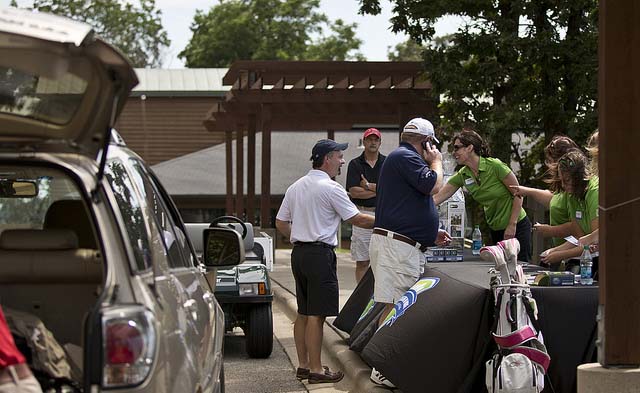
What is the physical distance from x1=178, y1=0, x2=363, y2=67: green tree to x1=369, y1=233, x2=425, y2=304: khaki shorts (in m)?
69.2

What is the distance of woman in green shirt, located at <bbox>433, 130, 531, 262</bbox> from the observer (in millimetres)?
10094

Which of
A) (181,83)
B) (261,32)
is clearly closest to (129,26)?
(261,32)

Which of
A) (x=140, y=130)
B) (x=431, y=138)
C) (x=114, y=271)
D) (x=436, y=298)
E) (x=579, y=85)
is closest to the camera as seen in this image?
(x=114, y=271)

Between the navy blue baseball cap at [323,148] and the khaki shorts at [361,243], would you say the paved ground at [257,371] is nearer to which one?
the khaki shorts at [361,243]

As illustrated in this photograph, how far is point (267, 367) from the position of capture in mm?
10578

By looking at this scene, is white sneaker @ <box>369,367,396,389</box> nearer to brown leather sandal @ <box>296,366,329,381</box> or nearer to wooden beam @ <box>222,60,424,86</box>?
brown leather sandal @ <box>296,366,329,381</box>

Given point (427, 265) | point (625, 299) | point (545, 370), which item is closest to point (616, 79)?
point (625, 299)

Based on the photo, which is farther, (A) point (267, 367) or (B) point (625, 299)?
(A) point (267, 367)

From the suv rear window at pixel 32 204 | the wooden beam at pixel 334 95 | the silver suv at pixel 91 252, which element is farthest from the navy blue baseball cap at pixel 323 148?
the wooden beam at pixel 334 95

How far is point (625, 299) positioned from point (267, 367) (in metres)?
4.79

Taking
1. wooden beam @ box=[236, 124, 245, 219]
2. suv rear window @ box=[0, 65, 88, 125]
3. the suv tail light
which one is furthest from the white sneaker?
wooden beam @ box=[236, 124, 245, 219]

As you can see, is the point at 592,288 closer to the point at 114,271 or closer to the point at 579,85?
the point at 114,271

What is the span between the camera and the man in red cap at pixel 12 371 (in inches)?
149

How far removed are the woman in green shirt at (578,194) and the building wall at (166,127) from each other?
37373mm
